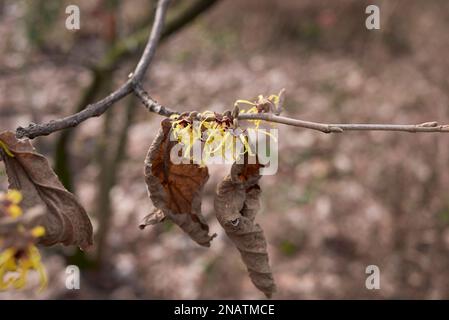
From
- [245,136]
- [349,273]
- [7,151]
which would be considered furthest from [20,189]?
[349,273]

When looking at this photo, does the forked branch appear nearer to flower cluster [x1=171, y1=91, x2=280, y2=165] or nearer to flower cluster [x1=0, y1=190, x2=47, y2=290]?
flower cluster [x1=171, y1=91, x2=280, y2=165]

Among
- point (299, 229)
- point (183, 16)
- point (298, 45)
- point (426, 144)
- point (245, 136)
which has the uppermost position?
point (298, 45)

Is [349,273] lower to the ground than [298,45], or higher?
lower

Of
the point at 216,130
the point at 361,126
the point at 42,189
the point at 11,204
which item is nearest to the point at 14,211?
the point at 11,204

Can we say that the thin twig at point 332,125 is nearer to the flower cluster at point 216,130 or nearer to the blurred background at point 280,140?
the flower cluster at point 216,130

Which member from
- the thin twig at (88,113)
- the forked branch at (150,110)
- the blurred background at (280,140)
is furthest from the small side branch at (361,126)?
the blurred background at (280,140)

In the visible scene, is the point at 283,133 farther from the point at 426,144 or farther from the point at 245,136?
the point at 245,136
